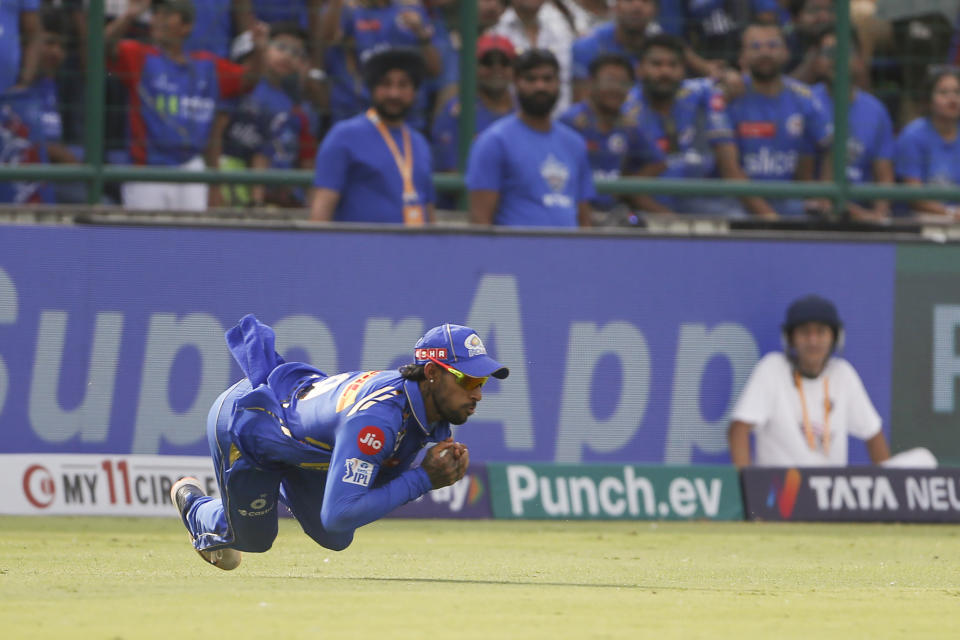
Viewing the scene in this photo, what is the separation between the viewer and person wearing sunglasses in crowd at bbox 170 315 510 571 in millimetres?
6879

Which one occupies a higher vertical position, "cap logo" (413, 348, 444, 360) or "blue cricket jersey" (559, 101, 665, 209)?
"blue cricket jersey" (559, 101, 665, 209)

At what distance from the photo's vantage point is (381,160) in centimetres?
1139

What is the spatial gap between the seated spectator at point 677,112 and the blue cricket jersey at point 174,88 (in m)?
3.03

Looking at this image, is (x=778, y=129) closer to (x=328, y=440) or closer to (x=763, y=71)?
(x=763, y=71)

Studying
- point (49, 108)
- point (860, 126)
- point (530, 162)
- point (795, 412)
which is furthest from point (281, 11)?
point (795, 412)

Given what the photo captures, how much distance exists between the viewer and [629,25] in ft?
40.6

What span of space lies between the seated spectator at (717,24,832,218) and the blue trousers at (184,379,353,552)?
19.4 ft

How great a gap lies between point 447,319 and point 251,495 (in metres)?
3.96

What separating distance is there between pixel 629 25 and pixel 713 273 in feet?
6.98

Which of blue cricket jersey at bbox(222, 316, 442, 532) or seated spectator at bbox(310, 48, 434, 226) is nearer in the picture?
blue cricket jersey at bbox(222, 316, 442, 532)

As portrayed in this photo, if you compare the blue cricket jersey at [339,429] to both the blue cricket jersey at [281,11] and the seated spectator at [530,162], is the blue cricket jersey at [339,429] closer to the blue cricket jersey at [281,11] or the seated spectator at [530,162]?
the seated spectator at [530,162]

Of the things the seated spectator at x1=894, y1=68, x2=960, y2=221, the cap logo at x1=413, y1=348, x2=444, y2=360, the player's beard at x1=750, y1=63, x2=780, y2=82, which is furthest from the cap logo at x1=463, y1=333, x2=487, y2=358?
the seated spectator at x1=894, y1=68, x2=960, y2=221

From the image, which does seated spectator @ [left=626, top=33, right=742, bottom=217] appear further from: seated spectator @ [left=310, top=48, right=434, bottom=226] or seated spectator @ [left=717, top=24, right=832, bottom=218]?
seated spectator @ [left=310, top=48, right=434, bottom=226]

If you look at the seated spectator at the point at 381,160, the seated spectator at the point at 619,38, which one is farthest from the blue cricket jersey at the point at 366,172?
the seated spectator at the point at 619,38
